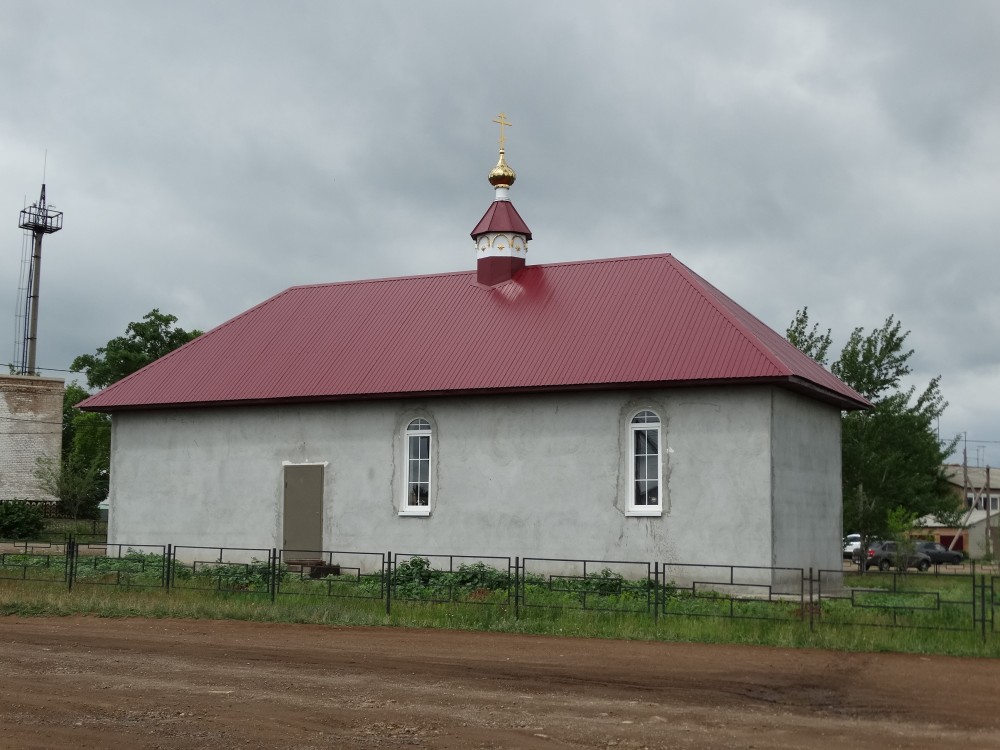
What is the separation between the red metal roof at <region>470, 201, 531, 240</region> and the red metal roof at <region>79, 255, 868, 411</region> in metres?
0.99

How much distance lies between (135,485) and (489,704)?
58.7 feet

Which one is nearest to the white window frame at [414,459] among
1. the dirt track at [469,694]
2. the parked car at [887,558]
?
the dirt track at [469,694]

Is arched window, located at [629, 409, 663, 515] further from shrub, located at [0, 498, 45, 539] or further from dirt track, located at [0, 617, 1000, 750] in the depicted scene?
shrub, located at [0, 498, 45, 539]

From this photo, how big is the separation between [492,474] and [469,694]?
11270 millimetres

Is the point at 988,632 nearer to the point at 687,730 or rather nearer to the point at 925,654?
the point at 925,654

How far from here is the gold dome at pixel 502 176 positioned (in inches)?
1073

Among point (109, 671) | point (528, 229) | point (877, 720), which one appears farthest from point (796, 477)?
point (109, 671)

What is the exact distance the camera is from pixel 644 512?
66.3ft

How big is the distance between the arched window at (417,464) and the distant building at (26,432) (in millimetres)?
24507

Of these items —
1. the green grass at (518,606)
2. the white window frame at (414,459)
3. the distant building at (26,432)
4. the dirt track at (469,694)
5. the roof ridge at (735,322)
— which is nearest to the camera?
the dirt track at (469,694)

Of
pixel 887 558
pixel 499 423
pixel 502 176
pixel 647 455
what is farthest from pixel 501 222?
pixel 887 558

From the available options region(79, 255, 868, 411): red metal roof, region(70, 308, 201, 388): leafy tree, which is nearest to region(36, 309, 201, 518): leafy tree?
region(70, 308, 201, 388): leafy tree

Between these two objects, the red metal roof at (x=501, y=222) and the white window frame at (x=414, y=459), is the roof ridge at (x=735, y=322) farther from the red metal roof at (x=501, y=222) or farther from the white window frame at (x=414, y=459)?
the white window frame at (x=414, y=459)

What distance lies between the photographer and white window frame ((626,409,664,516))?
20.2 meters
